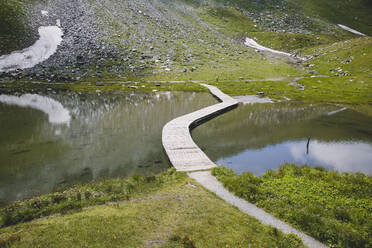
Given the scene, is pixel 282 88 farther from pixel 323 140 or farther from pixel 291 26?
pixel 291 26

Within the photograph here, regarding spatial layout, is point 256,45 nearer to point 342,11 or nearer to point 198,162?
point 342,11

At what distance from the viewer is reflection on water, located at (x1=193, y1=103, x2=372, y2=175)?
23.7 metres

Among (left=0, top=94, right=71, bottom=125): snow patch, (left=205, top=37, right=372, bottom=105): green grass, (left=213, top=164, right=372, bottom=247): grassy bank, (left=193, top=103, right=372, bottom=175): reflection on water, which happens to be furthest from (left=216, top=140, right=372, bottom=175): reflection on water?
(left=205, top=37, right=372, bottom=105): green grass

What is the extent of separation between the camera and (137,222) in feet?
37.3

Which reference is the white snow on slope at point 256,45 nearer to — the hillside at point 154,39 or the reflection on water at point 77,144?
the hillside at point 154,39

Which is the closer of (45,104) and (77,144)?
(77,144)

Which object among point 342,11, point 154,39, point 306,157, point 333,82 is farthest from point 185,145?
point 342,11

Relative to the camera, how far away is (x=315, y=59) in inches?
4048

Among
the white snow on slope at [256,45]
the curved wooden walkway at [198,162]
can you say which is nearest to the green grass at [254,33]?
Result: the white snow on slope at [256,45]

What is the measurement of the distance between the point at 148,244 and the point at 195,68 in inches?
3039

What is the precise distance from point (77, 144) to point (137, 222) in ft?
55.5

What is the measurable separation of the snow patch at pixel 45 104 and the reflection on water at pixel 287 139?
1985 centimetres

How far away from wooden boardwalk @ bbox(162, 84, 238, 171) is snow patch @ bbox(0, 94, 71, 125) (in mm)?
15105

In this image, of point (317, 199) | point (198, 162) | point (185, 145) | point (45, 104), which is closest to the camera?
point (317, 199)
